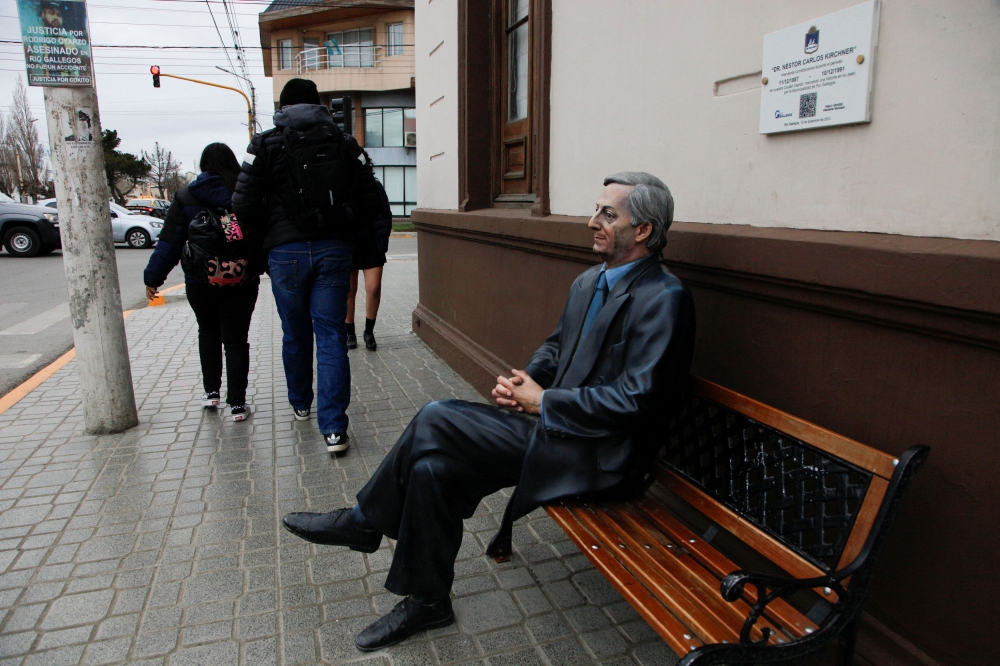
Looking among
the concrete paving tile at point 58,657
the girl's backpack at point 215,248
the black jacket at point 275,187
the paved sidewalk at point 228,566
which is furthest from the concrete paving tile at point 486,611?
the girl's backpack at point 215,248

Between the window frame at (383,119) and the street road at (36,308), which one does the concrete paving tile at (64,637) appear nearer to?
the street road at (36,308)

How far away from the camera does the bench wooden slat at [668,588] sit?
5.71 ft

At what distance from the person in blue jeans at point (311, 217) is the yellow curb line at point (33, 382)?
2.27m

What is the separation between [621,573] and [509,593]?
877 mm

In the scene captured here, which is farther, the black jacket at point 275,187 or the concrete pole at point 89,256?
the concrete pole at point 89,256

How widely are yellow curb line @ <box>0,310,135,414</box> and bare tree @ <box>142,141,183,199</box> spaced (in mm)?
83115

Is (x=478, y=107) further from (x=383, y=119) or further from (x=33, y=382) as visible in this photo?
(x=383, y=119)

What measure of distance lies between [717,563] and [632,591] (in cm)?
32

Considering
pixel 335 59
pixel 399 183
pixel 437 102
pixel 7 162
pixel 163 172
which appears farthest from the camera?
pixel 163 172

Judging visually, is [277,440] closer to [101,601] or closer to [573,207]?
[101,601]

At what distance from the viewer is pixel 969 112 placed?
1781mm

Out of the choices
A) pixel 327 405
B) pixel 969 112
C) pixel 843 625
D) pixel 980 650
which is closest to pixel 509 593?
pixel 843 625

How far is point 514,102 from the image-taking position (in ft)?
18.1

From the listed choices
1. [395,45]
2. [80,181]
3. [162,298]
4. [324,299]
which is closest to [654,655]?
[324,299]
